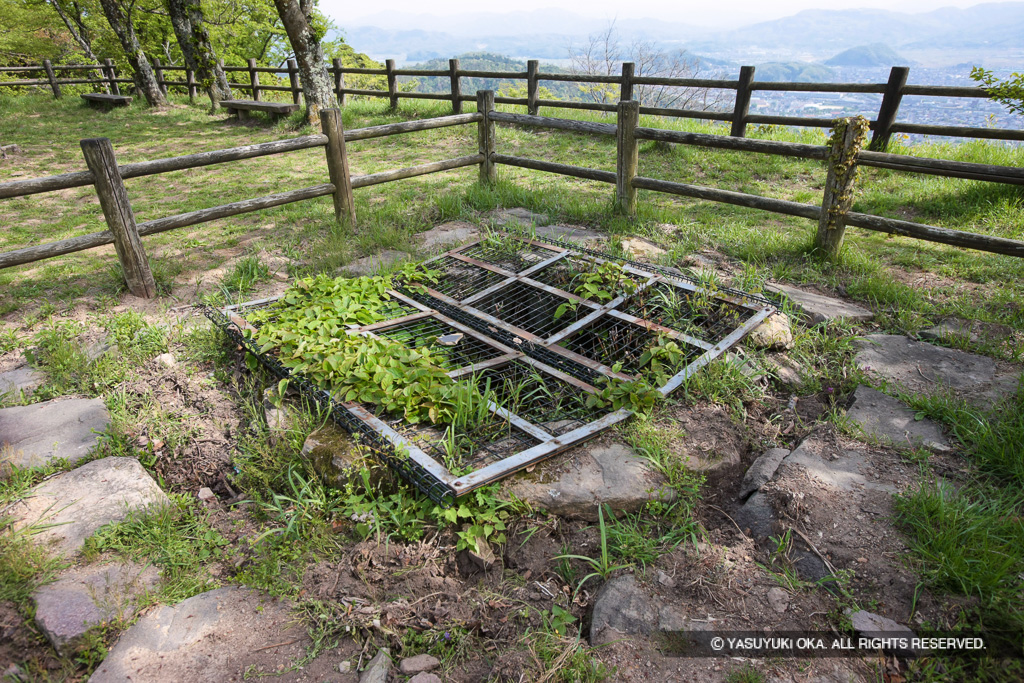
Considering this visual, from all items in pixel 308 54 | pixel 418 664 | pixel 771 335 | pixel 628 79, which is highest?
pixel 308 54

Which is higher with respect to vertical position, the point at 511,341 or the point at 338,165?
the point at 338,165

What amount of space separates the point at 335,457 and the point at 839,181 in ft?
13.6

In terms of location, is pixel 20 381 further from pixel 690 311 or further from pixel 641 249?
pixel 641 249

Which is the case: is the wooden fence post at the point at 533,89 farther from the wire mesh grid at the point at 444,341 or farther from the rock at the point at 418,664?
the rock at the point at 418,664

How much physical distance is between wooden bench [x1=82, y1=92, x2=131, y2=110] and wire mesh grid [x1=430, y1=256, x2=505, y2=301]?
14708 mm

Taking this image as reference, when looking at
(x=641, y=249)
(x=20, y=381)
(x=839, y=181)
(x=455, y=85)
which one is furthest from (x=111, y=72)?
(x=839, y=181)

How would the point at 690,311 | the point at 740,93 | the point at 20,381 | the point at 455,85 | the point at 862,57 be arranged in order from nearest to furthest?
the point at 20,381 → the point at 690,311 → the point at 740,93 → the point at 455,85 → the point at 862,57

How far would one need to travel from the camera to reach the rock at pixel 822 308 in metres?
3.90

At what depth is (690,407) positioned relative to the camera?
312 centimetres

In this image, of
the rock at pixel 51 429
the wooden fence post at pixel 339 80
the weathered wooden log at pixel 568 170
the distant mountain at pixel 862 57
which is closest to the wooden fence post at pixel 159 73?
the wooden fence post at pixel 339 80

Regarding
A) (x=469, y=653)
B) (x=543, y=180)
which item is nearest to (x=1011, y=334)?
(x=469, y=653)

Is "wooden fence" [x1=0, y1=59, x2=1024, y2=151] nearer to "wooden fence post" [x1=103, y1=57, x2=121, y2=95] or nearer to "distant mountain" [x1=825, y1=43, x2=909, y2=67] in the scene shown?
"wooden fence post" [x1=103, y1=57, x2=121, y2=95]

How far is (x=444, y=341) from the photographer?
374 centimetres

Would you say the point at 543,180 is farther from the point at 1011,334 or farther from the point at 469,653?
the point at 469,653
